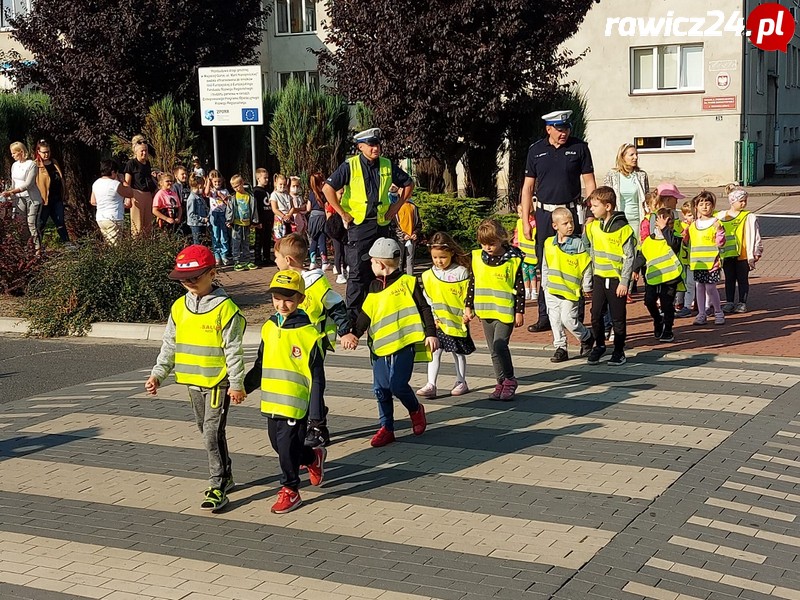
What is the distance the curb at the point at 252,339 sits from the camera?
1088cm

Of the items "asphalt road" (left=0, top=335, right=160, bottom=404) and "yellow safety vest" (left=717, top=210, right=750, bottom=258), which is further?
"yellow safety vest" (left=717, top=210, right=750, bottom=258)

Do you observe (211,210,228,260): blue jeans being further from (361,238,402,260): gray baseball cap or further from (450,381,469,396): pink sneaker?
(361,238,402,260): gray baseball cap

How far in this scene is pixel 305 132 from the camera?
21.6 metres

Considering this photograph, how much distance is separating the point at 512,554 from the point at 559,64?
15.3 metres

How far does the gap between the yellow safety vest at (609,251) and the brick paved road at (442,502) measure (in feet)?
3.91

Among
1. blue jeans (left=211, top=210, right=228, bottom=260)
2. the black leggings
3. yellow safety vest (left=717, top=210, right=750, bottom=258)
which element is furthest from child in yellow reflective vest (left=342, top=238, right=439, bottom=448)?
blue jeans (left=211, top=210, right=228, bottom=260)

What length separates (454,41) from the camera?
62.2ft

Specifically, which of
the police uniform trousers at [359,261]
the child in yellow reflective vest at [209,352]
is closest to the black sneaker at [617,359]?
the police uniform trousers at [359,261]

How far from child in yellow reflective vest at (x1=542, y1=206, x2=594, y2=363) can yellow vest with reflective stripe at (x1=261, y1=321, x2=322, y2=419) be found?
4192 millimetres

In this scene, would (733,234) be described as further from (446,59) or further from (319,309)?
(319,309)

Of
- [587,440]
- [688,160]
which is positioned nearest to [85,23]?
[587,440]

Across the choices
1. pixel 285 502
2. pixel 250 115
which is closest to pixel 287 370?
pixel 285 502

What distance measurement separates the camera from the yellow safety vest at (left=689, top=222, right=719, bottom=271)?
12.9 m

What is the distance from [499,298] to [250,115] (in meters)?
10.4
